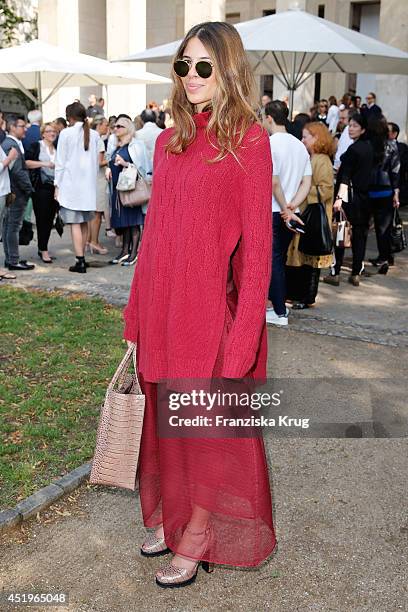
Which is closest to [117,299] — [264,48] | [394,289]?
[394,289]

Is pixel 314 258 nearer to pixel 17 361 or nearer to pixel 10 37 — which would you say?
pixel 17 361

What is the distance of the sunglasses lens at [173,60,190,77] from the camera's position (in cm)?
253

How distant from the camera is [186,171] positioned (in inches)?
99.8

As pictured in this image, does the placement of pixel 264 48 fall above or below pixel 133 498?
above

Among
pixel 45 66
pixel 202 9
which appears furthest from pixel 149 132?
pixel 202 9

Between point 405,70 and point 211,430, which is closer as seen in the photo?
point 211,430

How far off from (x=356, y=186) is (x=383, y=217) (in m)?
1.17

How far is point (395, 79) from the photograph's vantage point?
704 inches

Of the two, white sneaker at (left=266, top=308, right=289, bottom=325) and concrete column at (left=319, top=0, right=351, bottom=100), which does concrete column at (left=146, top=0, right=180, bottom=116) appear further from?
white sneaker at (left=266, top=308, right=289, bottom=325)

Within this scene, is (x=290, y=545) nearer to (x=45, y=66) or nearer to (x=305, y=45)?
(x=305, y=45)

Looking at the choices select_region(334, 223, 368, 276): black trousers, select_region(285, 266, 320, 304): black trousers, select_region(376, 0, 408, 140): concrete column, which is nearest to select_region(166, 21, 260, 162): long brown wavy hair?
select_region(285, 266, 320, 304): black trousers

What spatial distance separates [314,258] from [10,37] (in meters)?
22.9

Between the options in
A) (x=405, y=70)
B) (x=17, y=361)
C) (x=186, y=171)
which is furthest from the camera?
(x=405, y=70)

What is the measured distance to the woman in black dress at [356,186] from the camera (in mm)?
8227
